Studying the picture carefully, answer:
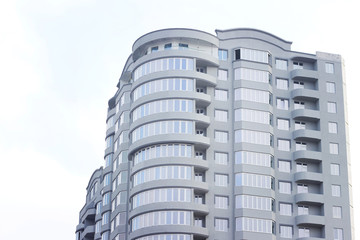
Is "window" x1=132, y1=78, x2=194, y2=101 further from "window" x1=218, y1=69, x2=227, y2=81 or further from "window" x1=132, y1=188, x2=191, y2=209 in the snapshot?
"window" x1=132, y1=188, x2=191, y2=209

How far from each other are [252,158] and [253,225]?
9.31m

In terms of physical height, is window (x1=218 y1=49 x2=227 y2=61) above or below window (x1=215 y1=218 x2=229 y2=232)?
above

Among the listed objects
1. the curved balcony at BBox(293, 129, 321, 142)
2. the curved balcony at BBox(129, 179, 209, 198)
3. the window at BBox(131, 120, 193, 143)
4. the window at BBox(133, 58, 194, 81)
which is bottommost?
the curved balcony at BBox(129, 179, 209, 198)

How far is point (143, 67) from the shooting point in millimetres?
103438

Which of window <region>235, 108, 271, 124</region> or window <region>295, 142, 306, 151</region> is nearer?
window <region>235, 108, 271, 124</region>

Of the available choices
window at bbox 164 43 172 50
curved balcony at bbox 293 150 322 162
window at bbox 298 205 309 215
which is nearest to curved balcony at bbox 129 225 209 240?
window at bbox 298 205 309 215

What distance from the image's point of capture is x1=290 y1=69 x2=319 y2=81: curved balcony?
107250 mm

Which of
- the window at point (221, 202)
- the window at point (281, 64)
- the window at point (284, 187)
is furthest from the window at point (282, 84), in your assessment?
the window at point (221, 202)

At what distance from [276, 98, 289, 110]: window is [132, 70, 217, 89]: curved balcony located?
10151mm

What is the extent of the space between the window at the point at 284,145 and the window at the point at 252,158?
3763 mm

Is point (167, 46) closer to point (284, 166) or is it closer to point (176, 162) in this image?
point (176, 162)

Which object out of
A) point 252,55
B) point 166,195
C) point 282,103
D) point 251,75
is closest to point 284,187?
point 282,103

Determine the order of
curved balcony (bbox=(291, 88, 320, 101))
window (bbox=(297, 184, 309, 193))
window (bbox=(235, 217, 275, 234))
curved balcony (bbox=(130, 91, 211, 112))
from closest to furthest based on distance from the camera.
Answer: window (bbox=(235, 217, 275, 234)), curved balcony (bbox=(130, 91, 211, 112)), window (bbox=(297, 184, 309, 193)), curved balcony (bbox=(291, 88, 320, 101))

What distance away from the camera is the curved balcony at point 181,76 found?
3947 inches
